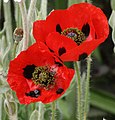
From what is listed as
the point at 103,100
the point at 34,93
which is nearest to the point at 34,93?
the point at 34,93

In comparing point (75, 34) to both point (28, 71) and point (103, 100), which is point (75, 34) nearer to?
point (28, 71)

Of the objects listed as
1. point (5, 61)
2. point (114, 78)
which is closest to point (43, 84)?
point (5, 61)

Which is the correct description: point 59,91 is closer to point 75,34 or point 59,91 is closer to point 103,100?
point 75,34

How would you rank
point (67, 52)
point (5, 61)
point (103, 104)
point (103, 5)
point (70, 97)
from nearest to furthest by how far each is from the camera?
point (67, 52) < point (5, 61) < point (70, 97) < point (103, 104) < point (103, 5)

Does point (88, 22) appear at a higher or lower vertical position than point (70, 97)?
higher

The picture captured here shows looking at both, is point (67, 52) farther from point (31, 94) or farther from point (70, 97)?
point (70, 97)

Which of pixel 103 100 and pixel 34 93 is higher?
pixel 34 93

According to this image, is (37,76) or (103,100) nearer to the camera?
(37,76)
